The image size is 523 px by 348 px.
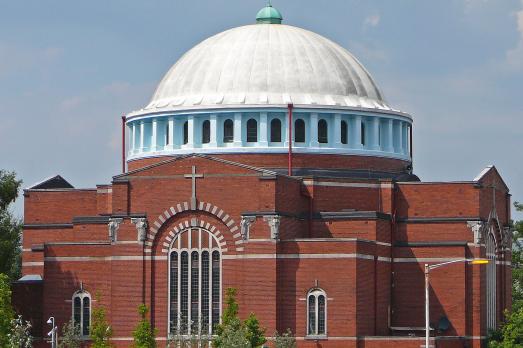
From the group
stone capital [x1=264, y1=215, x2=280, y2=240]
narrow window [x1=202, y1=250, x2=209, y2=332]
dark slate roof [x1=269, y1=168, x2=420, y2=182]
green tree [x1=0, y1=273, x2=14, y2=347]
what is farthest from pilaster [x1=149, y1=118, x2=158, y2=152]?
green tree [x1=0, y1=273, x2=14, y2=347]

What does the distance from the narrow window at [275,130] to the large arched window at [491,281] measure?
467 inches

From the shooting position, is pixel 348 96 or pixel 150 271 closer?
pixel 150 271

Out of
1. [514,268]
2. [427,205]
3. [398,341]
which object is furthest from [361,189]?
[514,268]

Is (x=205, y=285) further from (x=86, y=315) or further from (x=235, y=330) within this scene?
(x=86, y=315)

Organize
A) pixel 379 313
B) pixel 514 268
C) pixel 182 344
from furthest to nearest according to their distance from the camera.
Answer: pixel 514 268 < pixel 379 313 < pixel 182 344

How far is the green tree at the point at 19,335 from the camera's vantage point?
8706cm

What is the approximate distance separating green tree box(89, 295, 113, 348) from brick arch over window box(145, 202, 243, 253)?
13.5 ft

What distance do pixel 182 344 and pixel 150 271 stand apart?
5588 millimetres

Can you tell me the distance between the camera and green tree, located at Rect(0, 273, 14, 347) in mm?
87125

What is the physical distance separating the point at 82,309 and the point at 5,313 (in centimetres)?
767

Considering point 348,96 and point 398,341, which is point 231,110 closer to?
point 348,96

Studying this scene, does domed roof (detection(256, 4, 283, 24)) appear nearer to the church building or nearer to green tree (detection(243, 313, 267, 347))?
the church building

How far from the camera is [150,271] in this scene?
93.8 meters

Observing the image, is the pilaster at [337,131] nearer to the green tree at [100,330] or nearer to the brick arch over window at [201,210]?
the brick arch over window at [201,210]
